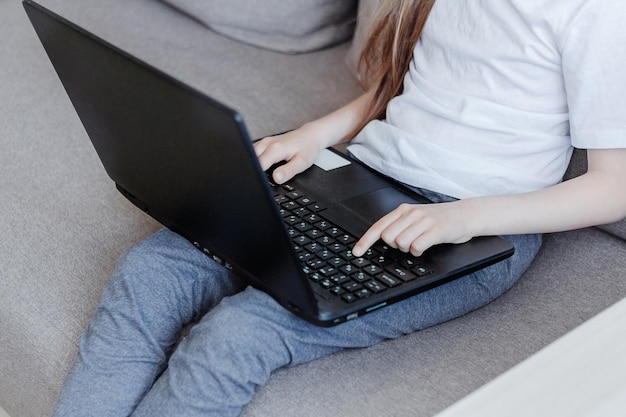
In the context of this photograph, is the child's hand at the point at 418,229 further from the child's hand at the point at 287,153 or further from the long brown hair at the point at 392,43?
the long brown hair at the point at 392,43

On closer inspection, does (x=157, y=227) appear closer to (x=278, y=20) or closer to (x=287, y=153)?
(x=287, y=153)

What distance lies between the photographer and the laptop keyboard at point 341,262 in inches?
32.3

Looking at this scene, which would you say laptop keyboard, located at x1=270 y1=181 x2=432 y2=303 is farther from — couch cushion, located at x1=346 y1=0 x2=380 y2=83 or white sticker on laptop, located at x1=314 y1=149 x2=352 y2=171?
couch cushion, located at x1=346 y1=0 x2=380 y2=83

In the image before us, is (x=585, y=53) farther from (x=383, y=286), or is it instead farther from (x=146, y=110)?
(x=146, y=110)

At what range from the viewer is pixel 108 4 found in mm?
1633

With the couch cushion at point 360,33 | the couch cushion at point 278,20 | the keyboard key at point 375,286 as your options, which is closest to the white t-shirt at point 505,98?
the keyboard key at point 375,286

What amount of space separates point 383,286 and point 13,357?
1.53ft

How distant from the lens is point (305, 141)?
42.5 inches

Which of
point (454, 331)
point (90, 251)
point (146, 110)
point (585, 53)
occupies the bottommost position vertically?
point (454, 331)

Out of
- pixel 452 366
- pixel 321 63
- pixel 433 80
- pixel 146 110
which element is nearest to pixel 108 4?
pixel 321 63

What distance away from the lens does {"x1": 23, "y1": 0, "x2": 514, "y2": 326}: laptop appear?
2.34 ft

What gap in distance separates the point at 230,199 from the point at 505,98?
1.27 feet

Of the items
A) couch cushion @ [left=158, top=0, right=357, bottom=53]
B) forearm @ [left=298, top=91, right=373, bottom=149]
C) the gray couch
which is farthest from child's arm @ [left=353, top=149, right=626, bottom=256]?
couch cushion @ [left=158, top=0, right=357, bottom=53]

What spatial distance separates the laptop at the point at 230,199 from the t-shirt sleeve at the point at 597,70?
157 millimetres
